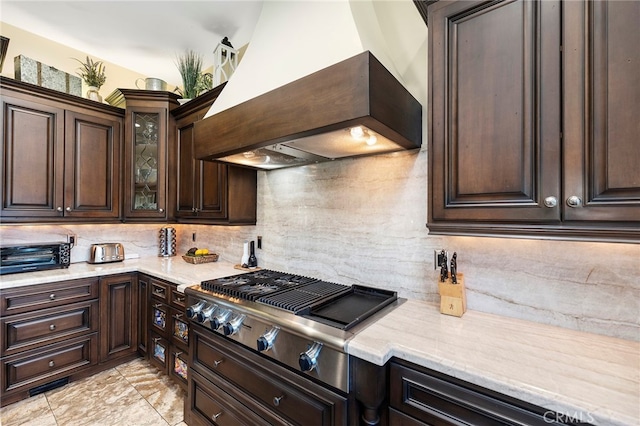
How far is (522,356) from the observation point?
0.94 meters

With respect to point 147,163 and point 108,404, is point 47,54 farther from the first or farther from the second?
point 108,404

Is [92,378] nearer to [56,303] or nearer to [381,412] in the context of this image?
[56,303]

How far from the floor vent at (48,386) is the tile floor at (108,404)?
0.03 m

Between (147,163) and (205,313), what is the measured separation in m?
1.91

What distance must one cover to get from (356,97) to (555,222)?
0.84m

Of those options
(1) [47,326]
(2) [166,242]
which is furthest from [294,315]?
(2) [166,242]

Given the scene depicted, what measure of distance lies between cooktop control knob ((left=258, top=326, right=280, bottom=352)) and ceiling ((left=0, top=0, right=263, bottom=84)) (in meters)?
2.38

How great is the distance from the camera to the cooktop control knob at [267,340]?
49.1 inches

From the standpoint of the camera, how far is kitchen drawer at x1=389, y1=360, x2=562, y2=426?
79 centimetres

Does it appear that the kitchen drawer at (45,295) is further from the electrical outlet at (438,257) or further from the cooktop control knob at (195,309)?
the electrical outlet at (438,257)

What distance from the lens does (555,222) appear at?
949 millimetres

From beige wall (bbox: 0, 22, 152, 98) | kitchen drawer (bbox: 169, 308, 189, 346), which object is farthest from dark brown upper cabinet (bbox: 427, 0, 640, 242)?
beige wall (bbox: 0, 22, 152, 98)

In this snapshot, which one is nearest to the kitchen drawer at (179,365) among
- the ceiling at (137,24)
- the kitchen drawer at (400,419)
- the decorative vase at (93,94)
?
the kitchen drawer at (400,419)

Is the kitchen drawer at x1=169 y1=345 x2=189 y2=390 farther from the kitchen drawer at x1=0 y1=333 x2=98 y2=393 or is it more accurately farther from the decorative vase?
the decorative vase
